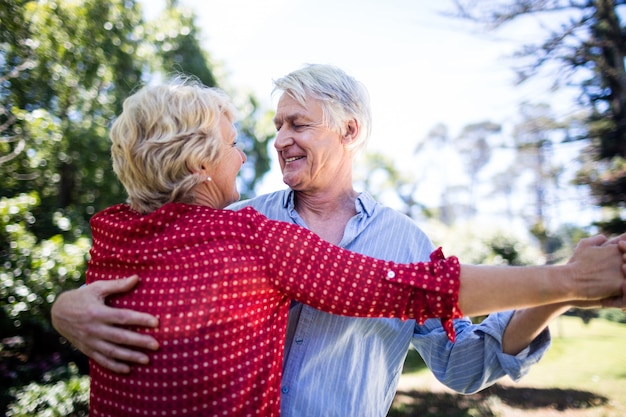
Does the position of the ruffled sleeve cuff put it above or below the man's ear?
below

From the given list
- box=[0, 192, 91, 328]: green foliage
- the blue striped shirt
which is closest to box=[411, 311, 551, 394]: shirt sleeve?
the blue striped shirt

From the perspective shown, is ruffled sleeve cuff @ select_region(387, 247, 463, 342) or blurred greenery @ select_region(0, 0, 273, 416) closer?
ruffled sleeve cuff @ select_region(387, 247, 463, 342)

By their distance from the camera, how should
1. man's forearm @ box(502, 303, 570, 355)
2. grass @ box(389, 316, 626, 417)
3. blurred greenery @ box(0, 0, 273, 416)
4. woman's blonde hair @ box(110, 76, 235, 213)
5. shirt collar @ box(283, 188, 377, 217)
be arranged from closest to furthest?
1. woman's blonde hair @ box(110, 76, 235, 213)
2. man's forearm @ box(502, 303, 570, 355)
3. shirt collar @ box(283, 188, 377, 217)
4. blurred greenery @ box(0, 0, 273, 416)
5. grass @ box(389, 316, 626, 417)

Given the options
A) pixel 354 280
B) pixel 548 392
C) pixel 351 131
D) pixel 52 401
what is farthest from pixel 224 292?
pixel 548 392

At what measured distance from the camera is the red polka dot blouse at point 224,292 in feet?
4.09

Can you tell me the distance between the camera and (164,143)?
137 cm

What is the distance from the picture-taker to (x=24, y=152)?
780cm

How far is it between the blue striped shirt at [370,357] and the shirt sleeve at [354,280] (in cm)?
49

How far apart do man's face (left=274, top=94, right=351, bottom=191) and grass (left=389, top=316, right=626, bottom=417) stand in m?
7.51

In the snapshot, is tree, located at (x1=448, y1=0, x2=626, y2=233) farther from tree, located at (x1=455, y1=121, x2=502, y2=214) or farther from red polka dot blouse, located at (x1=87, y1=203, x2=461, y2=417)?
tree, located at (x1=455, y1=121, x2=502, y2=214)

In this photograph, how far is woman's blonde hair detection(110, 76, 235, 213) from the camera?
4.50ft

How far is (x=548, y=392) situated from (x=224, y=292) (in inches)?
412

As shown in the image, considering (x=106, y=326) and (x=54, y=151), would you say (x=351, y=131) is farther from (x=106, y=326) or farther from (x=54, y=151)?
(x=54, y=151)

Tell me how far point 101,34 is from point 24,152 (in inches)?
150
